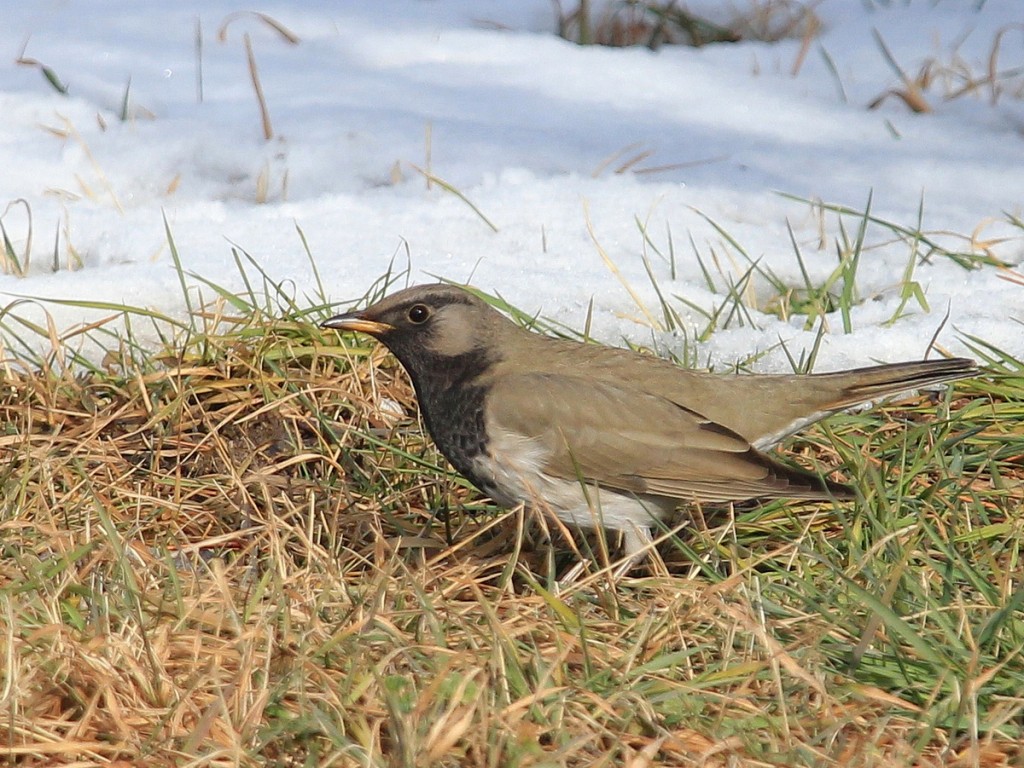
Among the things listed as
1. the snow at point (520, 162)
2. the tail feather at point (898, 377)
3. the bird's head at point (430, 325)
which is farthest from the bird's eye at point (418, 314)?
the tail feather at point (898, 377)

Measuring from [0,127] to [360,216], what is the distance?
2.51 m

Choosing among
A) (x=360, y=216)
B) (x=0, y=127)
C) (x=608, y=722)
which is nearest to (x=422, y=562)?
(x=608, y=722)

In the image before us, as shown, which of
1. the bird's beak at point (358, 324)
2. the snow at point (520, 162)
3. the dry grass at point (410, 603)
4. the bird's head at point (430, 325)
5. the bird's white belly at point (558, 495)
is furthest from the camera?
the snow at point (520, 162)

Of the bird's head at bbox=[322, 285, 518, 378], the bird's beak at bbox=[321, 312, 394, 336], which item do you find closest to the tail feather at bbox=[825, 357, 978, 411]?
the bird's head at bbox=[322, 285, 518, 378]

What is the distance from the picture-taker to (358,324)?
485 centimetres

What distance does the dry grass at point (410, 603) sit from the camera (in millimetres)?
3238

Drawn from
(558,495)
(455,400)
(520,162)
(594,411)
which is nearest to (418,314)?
(455,400)

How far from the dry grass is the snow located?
26.7 inches

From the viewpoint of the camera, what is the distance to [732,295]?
589 centimetres

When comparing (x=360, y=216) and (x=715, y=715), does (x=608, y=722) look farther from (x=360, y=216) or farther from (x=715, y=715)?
(x=360, y=216)

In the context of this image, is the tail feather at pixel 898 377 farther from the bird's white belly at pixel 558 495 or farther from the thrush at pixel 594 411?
the bird's white belly at pixel 558 495

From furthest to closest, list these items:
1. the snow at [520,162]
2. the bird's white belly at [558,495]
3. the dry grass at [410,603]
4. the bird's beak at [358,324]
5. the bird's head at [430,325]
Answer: the snow at [520,162] → the bird's head at [430,325] → the bird's beak at [358,324] → the bird's white belly at [558,495] → the dry grass at [410,603]

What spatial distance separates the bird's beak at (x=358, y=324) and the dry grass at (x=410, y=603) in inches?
17.3

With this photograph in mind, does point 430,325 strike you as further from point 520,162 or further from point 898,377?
point 520,162
